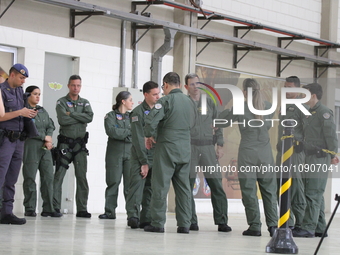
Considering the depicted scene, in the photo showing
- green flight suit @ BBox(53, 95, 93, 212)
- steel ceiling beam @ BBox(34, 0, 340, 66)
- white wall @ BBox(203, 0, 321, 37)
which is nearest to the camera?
green flight suit @ BBox(53, 95, 93, 212)

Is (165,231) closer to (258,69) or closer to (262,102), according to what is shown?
(262,102)

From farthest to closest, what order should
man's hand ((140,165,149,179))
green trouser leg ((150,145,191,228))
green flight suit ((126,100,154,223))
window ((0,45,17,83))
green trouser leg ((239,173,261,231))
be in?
window ((0,45,17,83)) → green flight suit ((126,100,154,223)) → man's hand ((140,165,149,179)) → green trouser leg ((239,173,261,231)) → green trouser leg ((150,145,191,228))

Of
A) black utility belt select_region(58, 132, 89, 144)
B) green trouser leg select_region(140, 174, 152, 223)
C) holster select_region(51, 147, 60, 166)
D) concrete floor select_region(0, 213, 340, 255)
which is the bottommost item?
concrete floor select_region(0, 213, 340, 255)

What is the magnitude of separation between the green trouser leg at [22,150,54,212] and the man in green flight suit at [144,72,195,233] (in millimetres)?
2553

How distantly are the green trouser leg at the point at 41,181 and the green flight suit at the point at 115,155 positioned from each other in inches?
32.4

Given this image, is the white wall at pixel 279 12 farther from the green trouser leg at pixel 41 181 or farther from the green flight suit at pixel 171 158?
the green flight suit at pixel 171 158

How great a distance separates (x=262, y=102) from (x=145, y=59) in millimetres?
4409

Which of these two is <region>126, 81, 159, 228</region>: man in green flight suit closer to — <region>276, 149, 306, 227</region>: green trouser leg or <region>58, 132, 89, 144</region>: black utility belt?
<region>276, 149, 306, 227</region>: green trouser leg

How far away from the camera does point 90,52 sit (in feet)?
36.7

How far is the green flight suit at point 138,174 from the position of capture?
8.12 meters

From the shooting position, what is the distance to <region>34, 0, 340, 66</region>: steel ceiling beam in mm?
10281

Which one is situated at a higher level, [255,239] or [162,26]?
[162,26]

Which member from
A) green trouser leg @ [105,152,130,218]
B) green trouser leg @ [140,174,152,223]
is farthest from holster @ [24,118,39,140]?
green trouser leg @ [105,152,130,218]

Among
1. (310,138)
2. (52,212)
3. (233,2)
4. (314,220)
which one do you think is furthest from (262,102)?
(233,2)
